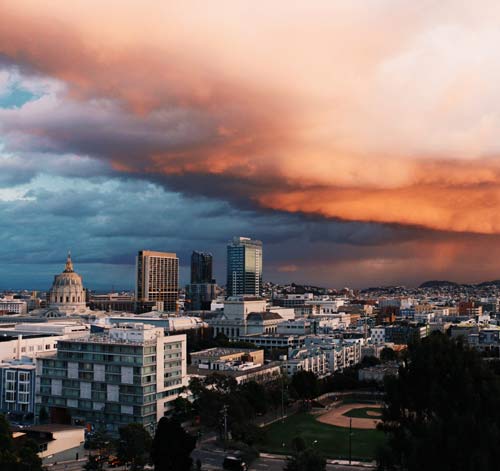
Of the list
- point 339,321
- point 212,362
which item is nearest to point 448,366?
point 212,362

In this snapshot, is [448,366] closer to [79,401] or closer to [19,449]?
[19,449]

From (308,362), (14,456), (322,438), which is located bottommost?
(322,438)

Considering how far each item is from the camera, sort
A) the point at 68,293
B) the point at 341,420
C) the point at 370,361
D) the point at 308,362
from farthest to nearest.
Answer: the point at 68,293 < the point at 370,361 < the point at 308,362 < the point at 341,420

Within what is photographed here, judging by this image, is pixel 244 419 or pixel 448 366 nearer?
pixel 448 366

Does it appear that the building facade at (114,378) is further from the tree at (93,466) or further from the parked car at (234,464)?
the parked car at (234,464)

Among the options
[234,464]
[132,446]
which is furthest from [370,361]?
[132,446]

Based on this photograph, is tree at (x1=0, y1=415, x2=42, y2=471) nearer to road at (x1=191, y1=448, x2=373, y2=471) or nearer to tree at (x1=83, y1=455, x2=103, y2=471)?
tree at (x1=83, y1=455, x2=103, y2=471)

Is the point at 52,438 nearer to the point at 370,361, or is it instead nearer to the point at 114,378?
the point at 114,378

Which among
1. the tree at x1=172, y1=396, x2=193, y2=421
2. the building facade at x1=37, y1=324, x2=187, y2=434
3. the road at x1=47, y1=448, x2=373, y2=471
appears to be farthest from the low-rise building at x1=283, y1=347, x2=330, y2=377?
the road at x1=47, y1=448, x2=373, y2=471
